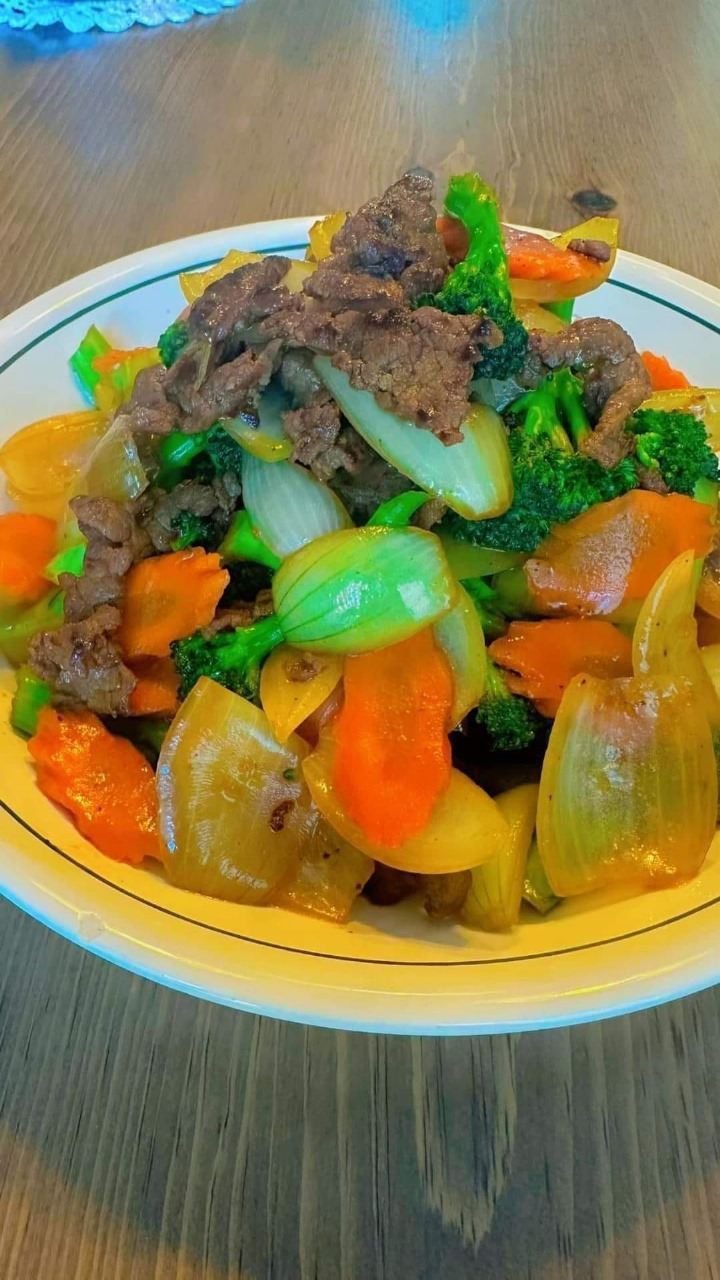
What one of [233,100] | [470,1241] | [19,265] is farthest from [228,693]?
[233,100]

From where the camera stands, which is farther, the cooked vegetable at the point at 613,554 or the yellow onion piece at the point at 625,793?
the cooked vegetable at the point at 613,554

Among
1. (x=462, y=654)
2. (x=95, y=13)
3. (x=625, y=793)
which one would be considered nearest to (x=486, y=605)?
(x=462, y=654)

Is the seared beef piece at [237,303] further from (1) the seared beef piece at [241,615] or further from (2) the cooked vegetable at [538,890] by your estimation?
(2) the cooked vegetable at [538,890]

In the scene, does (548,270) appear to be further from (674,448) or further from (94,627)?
(94,627)

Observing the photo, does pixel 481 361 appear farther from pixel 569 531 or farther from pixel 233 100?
pixel 233 100

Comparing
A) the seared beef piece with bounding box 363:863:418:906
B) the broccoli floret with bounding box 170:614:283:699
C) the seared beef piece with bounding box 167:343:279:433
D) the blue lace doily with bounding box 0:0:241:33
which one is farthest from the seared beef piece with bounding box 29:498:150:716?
the blue lace doily with bounding box 0:0:241:33

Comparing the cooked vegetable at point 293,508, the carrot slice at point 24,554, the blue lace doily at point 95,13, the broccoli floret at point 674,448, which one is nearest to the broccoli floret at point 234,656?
the cooked vegetable at point 293,508

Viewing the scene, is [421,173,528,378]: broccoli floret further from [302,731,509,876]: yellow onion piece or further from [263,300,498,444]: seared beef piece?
[302,731,509,876]: yellow onion piece
